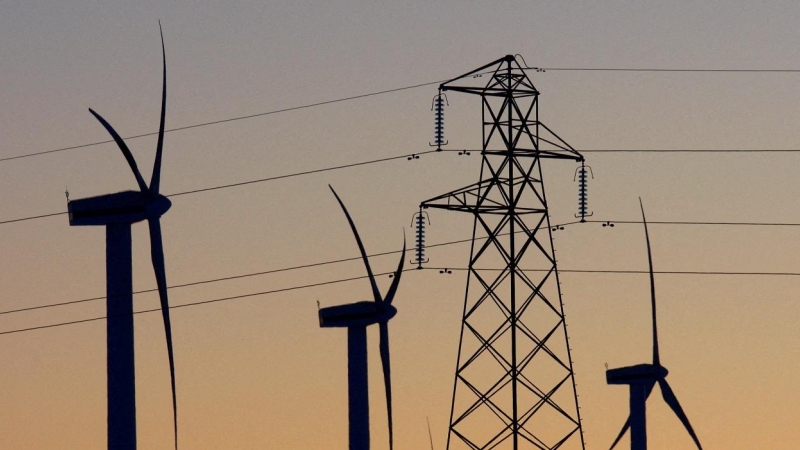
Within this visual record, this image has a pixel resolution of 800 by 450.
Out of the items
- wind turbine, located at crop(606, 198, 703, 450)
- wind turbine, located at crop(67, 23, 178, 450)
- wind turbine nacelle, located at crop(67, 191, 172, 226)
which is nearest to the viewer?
wind turbine, located at crop(67, 23, 178, 450)

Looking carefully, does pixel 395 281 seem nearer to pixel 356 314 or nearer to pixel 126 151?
pixel 356 314

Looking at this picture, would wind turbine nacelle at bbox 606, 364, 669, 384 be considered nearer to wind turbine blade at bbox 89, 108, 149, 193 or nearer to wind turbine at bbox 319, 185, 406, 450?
wind turbine at bbox 319, 185, 406, 450

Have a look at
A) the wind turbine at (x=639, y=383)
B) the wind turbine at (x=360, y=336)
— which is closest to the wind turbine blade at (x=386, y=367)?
the wind turbine at (x=360, y=336)

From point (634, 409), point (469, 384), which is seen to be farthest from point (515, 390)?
point (634, 409)

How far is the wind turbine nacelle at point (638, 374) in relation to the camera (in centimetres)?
16425

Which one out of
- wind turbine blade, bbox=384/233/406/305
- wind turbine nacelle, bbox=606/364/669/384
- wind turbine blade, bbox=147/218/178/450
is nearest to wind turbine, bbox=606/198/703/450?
wind turbine nacelle, bbox=606/364/669/384

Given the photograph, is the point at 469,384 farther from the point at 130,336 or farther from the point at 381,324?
the point at 381,324

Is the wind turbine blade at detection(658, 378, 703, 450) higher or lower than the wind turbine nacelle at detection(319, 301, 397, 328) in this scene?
lower

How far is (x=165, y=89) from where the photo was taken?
403 feet

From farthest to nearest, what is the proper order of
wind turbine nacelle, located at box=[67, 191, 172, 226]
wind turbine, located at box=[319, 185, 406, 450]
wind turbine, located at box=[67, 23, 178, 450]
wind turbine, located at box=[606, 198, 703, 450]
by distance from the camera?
wind turbine, located at box=[606, 198, 703, 450] < wind turbine, located at box=[319, 185, 406, 450] < wind turbine nacelle, located at box=[67, 191, 172, 226] < wind turbine, located at box=[67, 23, 178, 450]

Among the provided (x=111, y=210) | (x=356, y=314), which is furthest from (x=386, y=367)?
(x=111, y=210)

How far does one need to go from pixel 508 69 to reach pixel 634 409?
5337cm

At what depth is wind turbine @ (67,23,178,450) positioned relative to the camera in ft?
390

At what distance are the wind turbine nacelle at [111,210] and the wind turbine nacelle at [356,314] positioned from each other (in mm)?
25524
